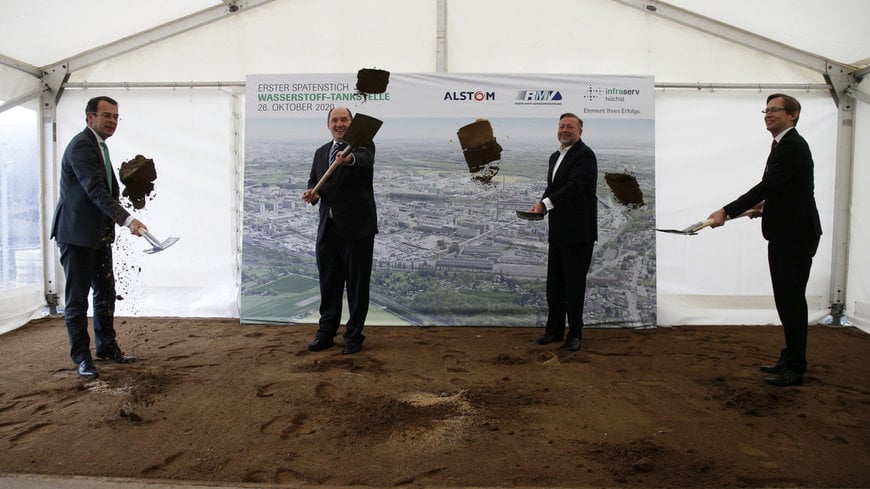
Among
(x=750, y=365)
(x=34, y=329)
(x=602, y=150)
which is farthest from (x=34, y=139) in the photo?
(x=750, y=365)

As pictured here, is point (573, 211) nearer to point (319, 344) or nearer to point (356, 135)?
point (356, 135)

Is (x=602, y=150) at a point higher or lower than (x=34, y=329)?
higher

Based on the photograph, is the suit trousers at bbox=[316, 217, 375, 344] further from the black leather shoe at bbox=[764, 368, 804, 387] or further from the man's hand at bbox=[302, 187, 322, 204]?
the black leather shoe at bbox=[764, 368, 804, 387]

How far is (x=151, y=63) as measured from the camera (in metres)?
5.43

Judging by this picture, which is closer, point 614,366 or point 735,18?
point 614,366

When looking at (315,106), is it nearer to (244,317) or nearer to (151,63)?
(151,63)

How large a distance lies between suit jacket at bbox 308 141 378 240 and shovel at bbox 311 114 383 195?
5 centimetres

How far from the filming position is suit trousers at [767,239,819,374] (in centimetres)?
345

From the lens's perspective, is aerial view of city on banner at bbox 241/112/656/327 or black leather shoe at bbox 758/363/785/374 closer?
black leather shoe at bbox 758/363/785/374

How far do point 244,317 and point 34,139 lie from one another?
2.51m

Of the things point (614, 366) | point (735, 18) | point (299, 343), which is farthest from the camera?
point (735, 18)

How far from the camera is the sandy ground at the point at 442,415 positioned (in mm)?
2338

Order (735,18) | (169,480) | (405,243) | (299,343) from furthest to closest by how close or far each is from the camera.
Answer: (405,243) → (735,18) → (299,343) → (169,480)

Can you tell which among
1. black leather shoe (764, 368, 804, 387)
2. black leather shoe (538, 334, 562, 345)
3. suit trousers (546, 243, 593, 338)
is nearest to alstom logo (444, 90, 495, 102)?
suit trousers (546, 243, 593, 338)
